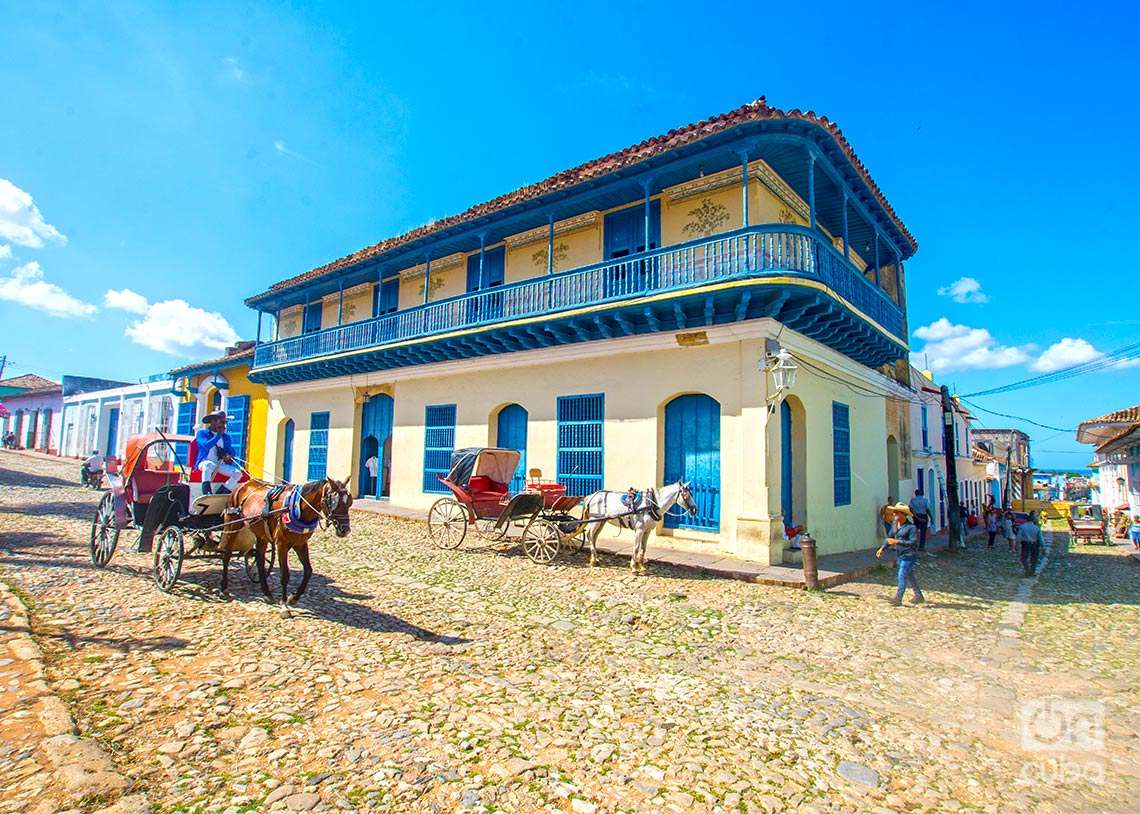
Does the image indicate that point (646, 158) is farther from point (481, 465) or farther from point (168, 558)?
point (168, 558)

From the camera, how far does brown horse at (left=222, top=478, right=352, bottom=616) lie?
5.85m

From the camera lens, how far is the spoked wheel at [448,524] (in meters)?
10.8

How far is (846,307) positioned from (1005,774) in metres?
8.15

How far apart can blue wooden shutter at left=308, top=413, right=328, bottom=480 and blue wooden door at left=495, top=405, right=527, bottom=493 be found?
7.18 m

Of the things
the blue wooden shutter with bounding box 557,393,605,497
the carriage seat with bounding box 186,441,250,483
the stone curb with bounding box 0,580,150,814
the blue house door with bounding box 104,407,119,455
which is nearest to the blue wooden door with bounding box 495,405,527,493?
the blue wooden shutter with bounding box 557,393,605,497

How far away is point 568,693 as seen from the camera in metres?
4.38

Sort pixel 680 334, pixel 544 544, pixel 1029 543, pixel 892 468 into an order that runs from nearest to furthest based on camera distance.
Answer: pixel 544 544 < pixel 680 334 < pixel 1029 543 < pixel 892 468

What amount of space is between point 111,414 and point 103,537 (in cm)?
2997

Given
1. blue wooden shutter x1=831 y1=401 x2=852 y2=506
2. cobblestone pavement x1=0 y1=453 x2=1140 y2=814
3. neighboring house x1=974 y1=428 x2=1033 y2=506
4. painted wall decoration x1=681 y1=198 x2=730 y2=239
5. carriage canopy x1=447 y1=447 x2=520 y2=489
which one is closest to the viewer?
cobblestone pavement x1=0 y1=453 x2=1140 y2=814

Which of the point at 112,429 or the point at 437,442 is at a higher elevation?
the point at 112,429

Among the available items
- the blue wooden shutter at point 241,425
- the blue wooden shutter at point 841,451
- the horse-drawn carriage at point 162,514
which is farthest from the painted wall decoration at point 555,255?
the blue wooden shutter at point 241,425

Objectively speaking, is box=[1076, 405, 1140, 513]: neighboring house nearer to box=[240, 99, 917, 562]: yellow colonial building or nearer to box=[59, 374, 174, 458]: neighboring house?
box=[240, 99, 917, 562]: yellow colonial building

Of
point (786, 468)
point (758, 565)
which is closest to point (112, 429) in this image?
point (786, 468)

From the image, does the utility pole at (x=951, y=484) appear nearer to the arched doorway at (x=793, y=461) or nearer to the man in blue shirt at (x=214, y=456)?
the arched doorway at (x=793, y=461)
